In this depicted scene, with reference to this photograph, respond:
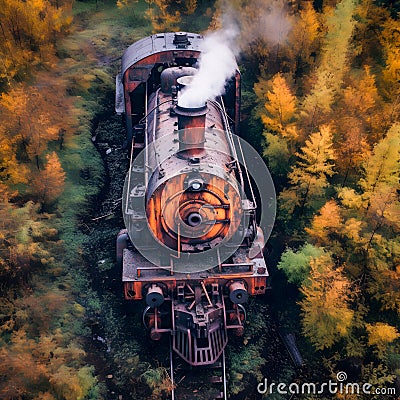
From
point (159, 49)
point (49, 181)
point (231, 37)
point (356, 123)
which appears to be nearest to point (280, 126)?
point (356, 123)

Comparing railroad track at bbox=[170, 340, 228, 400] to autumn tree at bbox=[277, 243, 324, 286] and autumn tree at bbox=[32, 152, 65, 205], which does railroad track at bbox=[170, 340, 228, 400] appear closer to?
autumn tree at bbox=[277, 243, 324, 286]

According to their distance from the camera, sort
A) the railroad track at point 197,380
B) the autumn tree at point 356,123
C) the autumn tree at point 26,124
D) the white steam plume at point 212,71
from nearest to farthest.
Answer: the railroad track at point 197,380
the white steam plume at point 212,71
the autumn tree at point 356,123
the autumn tree at point 26,124

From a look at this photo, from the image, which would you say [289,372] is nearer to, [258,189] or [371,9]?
[258,189]

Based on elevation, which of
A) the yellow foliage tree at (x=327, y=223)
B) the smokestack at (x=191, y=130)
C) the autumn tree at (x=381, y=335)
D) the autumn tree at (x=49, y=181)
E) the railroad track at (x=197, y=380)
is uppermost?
the autumn tree at (x=49, y=181)

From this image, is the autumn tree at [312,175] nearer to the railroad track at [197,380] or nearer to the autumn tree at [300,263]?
the autumn tree at [300,263]

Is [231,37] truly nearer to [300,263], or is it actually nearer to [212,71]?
[212,71]

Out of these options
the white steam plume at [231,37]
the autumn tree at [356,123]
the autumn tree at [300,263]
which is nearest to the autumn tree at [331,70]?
the autumn tree at [356,123]
